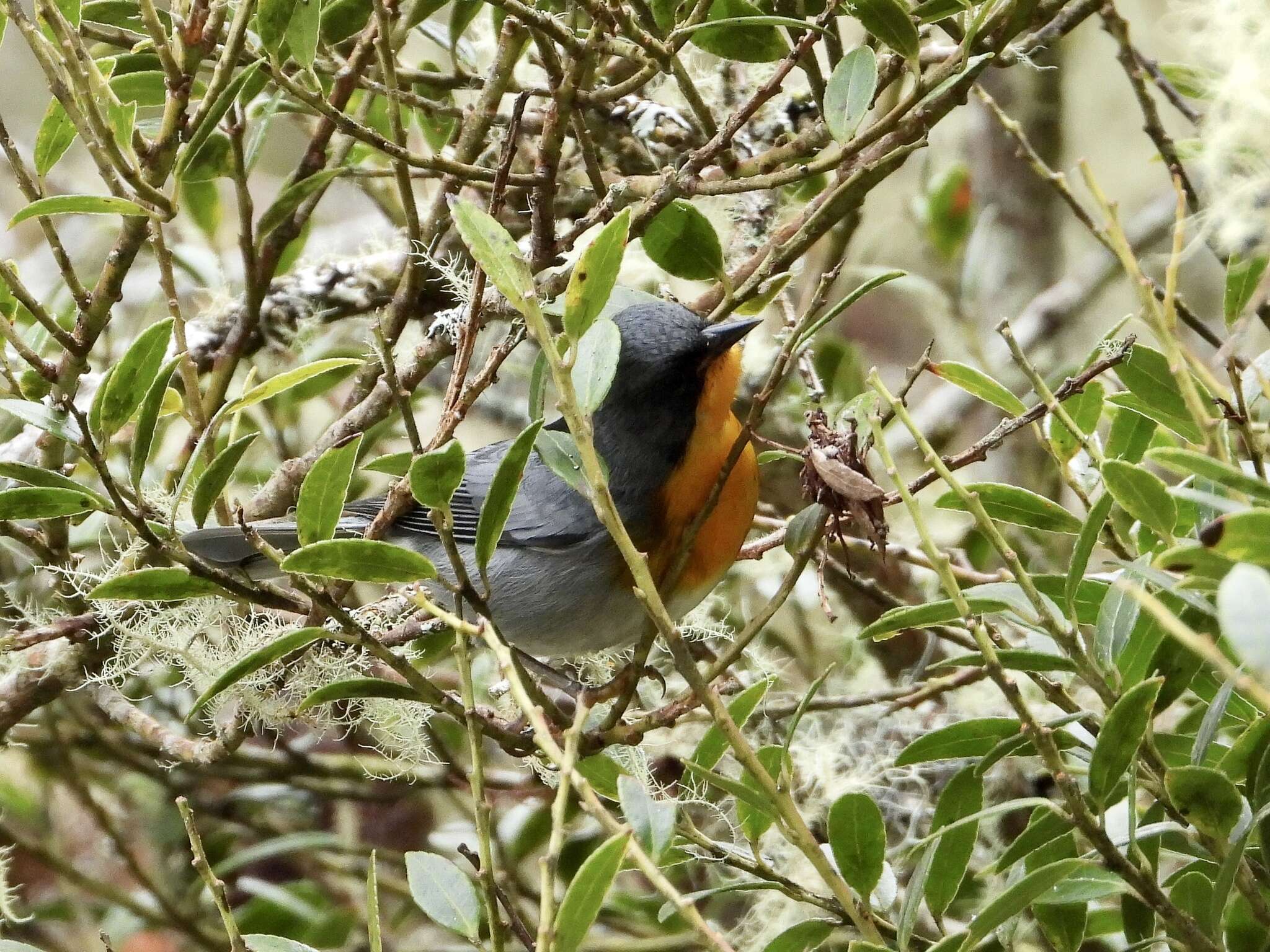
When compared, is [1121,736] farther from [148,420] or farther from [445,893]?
[148,420]

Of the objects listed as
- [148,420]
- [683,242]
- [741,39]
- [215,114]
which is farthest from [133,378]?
[741,39]

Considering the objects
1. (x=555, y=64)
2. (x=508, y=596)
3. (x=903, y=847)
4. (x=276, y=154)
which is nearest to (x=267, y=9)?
(x=555, y=64)

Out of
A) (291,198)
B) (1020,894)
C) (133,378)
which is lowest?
(1020,894)

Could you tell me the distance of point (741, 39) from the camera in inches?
51.0

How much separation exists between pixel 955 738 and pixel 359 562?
22.0 inches

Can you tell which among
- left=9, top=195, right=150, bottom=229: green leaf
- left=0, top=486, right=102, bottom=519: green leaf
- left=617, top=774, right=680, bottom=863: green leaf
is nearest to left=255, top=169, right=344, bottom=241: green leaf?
left=9, top=195, right=150, bottom=229: green leaf

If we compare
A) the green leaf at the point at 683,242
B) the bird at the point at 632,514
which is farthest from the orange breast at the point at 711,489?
the green leaf at the point at 683,242

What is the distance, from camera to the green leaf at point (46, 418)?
111 cm

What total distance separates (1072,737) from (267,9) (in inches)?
42.4

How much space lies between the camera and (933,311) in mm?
3332

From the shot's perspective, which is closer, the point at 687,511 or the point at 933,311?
the point at 687,511

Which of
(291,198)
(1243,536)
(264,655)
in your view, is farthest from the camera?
(291,198)

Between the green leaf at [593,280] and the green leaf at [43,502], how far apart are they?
49cm

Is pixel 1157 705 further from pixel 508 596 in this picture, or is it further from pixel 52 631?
pixel 52 631
